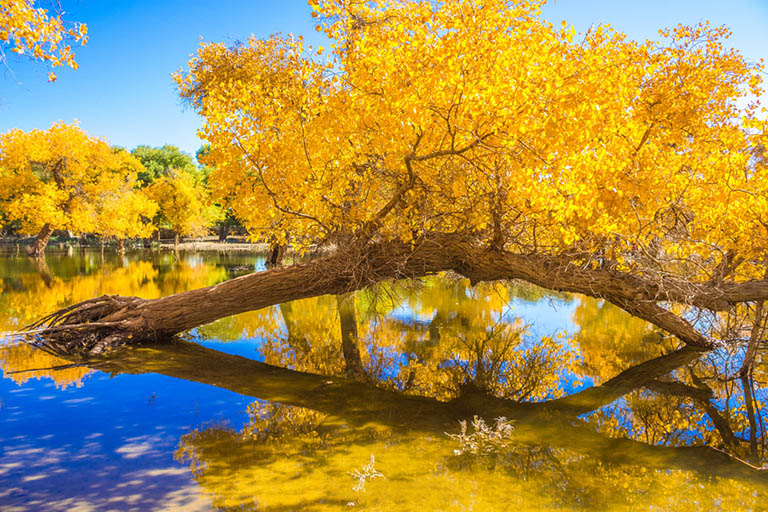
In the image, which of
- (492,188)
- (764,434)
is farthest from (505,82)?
(764,434)

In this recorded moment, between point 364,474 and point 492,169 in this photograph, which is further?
point 492,169

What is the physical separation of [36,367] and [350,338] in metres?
4.81

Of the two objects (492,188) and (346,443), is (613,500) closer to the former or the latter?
(346,443)

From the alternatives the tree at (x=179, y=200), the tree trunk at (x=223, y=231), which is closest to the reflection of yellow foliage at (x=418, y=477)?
the tree at (x=179, y=200)

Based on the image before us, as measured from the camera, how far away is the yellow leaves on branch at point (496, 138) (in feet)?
16.3

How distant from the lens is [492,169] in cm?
607

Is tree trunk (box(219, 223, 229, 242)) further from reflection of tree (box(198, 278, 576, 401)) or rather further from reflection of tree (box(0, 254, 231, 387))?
reflection of tree (box(198, 278, 576, 401))

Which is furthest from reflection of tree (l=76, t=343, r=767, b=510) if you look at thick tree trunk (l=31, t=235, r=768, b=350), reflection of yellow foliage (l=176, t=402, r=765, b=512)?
thick tree trunk (l=31, t=235, r=768, b=350)

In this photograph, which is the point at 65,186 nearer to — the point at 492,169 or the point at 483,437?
the point at 492,169

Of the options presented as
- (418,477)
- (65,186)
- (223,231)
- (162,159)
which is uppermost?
(162,159)

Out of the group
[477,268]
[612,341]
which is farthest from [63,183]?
[612,341]

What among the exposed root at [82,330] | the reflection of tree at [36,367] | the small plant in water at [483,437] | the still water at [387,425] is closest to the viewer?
the still water at [387,425]

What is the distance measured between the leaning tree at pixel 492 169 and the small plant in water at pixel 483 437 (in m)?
2.13

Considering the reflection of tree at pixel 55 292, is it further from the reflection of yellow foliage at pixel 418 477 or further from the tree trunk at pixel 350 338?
the tree trunk at pixel 350 338
